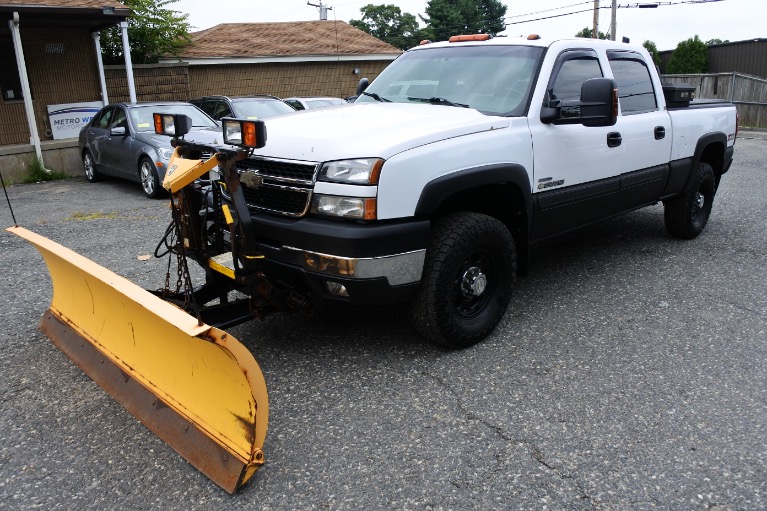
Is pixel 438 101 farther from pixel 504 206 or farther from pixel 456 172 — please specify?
pixel 456 172

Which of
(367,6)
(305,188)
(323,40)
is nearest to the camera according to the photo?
(305,188)

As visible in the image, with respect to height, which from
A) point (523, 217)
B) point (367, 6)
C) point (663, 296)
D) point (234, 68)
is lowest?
point (663, 296)

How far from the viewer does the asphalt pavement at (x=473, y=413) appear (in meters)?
2.78

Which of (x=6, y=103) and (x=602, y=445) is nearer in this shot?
(x=602, y=445)

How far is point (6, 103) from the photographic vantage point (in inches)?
571

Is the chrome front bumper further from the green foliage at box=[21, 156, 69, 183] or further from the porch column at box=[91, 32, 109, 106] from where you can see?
the porch column at box=[91, 32, 109, 106]

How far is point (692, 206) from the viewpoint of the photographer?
6484mm

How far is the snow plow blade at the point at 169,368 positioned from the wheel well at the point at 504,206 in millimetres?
1813

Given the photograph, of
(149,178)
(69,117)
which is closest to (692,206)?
(149,178)

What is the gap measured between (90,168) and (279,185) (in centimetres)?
956

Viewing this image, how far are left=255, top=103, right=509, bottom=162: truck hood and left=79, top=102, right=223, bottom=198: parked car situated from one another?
5.57m

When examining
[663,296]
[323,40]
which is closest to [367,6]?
[323,40]

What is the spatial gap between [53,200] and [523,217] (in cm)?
852

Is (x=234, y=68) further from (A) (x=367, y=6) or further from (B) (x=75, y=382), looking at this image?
(A) (x=367, y=6)
